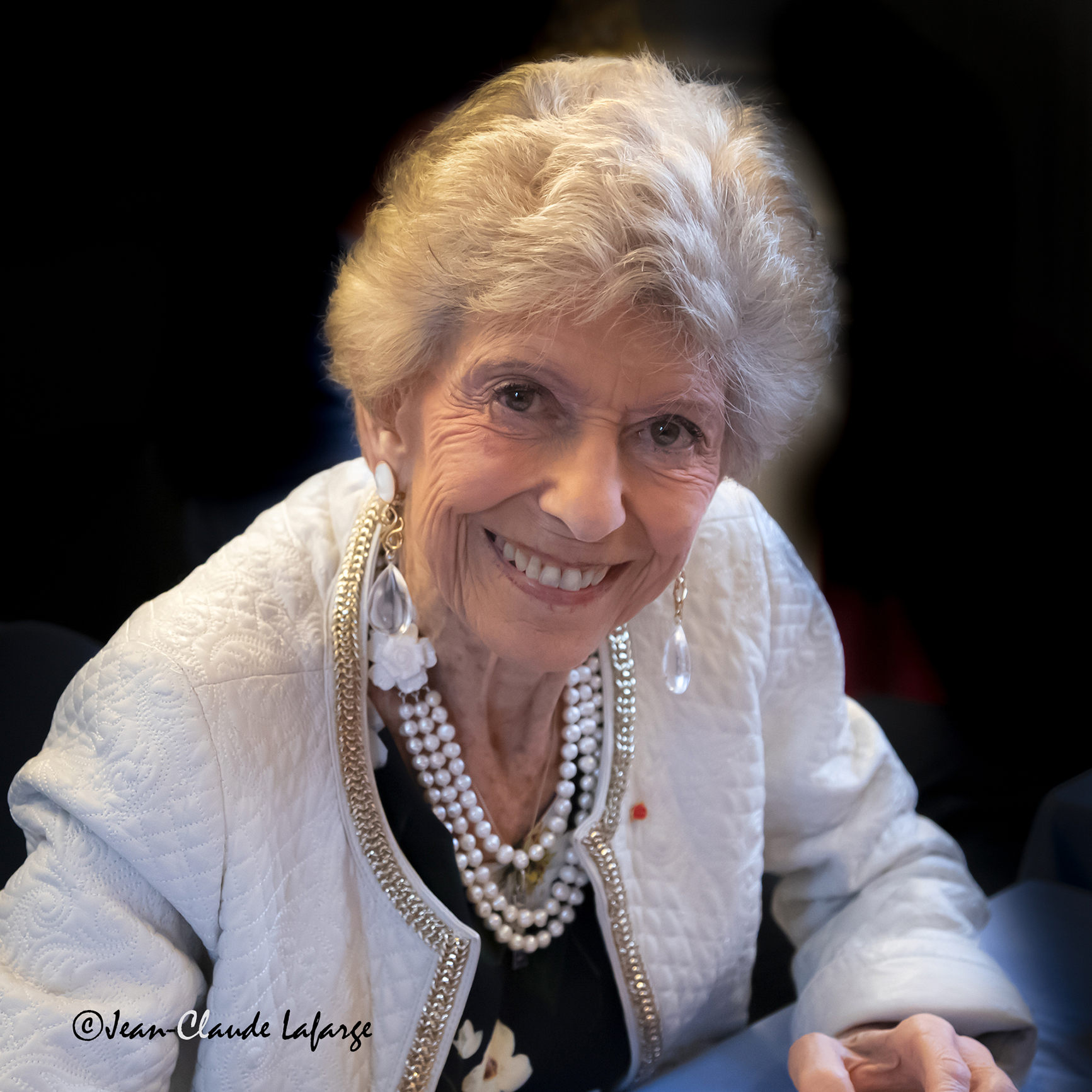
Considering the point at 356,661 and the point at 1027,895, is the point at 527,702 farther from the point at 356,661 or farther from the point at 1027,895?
the point at 1027,895

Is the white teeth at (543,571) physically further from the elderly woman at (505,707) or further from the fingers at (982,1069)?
the fingers at (982,1069)

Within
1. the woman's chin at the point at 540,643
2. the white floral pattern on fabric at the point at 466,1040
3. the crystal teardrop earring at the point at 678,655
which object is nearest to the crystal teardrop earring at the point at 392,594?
the woman's chin at the point at 540,643

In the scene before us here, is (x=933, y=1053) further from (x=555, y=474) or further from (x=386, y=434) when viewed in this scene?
(x=386, y=434)

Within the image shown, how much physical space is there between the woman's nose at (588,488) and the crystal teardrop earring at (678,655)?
0.30m

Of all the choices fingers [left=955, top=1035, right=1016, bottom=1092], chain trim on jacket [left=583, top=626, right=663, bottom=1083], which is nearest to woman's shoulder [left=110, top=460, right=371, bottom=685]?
chain trim on jacket [left=583, top=626, right=663, bottom=1083]

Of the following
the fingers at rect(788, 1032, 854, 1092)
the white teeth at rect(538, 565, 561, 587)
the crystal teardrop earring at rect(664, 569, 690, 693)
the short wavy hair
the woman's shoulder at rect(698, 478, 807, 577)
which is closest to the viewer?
the short wavy hair

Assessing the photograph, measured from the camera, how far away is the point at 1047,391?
1.58 meters

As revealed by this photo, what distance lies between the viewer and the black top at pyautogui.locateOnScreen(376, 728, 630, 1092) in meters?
1.14

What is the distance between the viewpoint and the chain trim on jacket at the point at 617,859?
1.23m

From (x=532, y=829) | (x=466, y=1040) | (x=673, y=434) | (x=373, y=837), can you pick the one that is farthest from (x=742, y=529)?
(x=466, y=1040)

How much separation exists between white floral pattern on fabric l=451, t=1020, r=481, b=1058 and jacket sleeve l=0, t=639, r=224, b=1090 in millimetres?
331

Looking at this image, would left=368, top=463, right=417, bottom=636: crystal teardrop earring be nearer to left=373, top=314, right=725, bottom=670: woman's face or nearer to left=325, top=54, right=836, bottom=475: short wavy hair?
left=373, top=314, right=725, bottom=670: woman's face

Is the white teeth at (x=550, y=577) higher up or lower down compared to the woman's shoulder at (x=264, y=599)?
higher up

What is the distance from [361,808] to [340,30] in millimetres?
935
